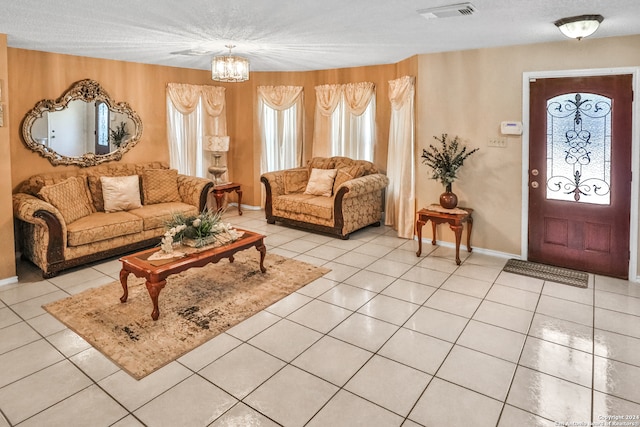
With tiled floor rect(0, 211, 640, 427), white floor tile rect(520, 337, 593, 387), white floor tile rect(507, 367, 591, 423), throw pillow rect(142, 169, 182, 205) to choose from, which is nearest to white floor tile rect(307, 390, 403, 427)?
tiled floor rect(0, 211, 640, 427)

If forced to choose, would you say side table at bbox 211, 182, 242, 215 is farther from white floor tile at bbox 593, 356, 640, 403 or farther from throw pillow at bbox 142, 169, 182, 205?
white floor tile at bbox 593, 356, 640, 403

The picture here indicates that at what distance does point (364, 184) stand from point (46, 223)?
12.1 feet

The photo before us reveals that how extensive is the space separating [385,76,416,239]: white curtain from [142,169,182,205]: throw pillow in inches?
120

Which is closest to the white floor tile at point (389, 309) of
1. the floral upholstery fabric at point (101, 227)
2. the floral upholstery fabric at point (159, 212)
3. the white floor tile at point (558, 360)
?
the white floor tile at point (558, 360)

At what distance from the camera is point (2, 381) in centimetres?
253

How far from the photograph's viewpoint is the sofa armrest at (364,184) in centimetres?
543

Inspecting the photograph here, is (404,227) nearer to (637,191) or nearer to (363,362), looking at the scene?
(637,191)

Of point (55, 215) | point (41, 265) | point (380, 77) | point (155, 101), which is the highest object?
point (380, 77)

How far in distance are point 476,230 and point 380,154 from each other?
6.73 feet

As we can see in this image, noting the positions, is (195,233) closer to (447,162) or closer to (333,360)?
(333,360)

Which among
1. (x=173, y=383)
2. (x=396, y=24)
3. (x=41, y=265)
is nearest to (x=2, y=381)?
(x=173, y=383)

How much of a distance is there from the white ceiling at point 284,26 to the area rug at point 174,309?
7.81 ft

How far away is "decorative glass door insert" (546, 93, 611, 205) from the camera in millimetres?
4094

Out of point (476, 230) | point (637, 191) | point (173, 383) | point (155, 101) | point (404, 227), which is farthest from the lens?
point (155, 101)
